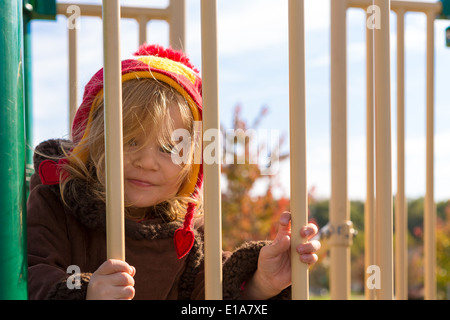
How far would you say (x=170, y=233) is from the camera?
5.28 feet

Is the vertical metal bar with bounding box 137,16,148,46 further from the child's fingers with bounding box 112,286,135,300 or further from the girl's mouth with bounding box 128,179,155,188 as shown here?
the child's fingers with bounding box 112,286,135,300

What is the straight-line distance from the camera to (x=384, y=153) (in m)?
1.12

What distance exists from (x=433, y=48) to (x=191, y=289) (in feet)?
4.78

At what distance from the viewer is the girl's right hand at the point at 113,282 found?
0.99 metres

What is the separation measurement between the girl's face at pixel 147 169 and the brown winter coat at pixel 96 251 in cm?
10

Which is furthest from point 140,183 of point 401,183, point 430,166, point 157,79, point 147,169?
point 430,166

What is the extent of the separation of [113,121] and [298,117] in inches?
13.1

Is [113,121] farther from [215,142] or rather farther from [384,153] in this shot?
[384,153]

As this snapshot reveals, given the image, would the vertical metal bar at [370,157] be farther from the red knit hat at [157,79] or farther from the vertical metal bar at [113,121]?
the vertical metal bar at [113,121]

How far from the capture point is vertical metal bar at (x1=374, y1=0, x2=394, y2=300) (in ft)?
3.68

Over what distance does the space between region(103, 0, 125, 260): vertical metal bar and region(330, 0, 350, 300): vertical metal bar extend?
1.24 metres

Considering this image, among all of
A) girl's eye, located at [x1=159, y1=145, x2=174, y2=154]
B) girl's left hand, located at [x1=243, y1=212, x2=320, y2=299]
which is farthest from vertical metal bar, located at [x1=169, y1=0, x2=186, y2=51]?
girl's left hand, located at [x1=243, y1=212, x2=320, y2=299]

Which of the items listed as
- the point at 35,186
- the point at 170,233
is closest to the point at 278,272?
the point at 170,233

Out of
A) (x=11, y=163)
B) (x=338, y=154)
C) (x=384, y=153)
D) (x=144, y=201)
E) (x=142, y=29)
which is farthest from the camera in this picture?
(x=142, y=29)
